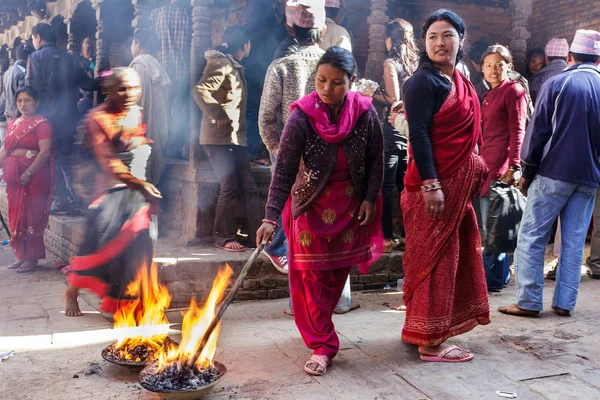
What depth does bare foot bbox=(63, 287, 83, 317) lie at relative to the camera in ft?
15.2

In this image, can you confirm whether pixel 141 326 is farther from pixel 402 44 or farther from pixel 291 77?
pixel 402 44

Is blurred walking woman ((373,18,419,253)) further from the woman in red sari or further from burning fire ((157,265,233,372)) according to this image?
the woman in red sari

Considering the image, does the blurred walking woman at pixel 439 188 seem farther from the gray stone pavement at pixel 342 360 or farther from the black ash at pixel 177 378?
the black ash at pixel 177 378

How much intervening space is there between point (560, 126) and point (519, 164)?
2.21 feet

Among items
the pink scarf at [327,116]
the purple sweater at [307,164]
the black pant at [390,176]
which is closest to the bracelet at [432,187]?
the purple sweater at [307,164]

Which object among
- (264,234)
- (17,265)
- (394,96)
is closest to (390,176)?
(394,96)

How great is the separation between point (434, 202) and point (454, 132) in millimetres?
438

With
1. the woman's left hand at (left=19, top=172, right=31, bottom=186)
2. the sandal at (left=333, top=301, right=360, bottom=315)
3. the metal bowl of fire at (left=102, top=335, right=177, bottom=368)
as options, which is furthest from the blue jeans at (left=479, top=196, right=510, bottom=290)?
the woman's left hand at (left=19, top=172, right=31, bottom=186)

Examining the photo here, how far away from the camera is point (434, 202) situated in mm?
3594

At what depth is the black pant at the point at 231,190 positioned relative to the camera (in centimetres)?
588

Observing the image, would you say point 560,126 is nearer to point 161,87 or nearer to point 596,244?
point 596,244

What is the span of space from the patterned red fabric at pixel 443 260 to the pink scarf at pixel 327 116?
0.61 m

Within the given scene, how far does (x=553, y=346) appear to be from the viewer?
13.4 ft

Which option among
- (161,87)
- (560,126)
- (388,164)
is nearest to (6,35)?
(161,87)
